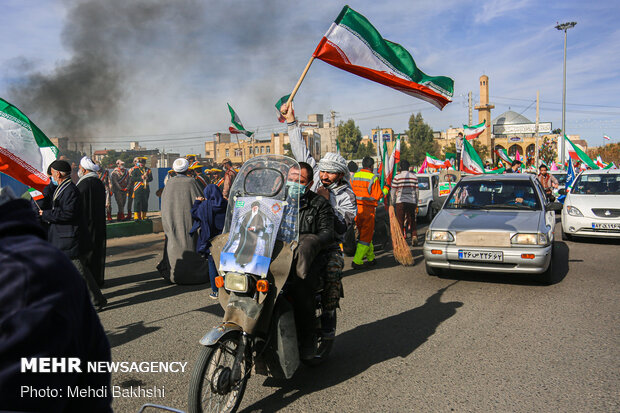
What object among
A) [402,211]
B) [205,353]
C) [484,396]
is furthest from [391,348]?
[402,211]

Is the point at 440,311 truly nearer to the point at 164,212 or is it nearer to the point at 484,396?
the point at 484,396

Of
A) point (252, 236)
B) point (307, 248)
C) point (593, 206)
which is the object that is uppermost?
point (252, 236)

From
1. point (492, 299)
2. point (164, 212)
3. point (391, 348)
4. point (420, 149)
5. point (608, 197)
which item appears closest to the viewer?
point (391, 348)

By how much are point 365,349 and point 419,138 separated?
75157 mm

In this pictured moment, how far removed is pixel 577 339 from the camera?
15.3 feet

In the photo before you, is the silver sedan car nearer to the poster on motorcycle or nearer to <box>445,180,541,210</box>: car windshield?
<box>445,180,541,210</box>: car windshield

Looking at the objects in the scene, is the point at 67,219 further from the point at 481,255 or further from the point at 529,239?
the point at 529,239

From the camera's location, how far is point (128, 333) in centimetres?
512

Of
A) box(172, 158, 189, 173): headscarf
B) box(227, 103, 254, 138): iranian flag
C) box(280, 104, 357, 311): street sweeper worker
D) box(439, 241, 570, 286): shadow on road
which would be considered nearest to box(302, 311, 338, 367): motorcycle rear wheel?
box(280, 104, 357, 311): street sweeper worker

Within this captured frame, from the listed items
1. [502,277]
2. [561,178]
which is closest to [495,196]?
[502,277]

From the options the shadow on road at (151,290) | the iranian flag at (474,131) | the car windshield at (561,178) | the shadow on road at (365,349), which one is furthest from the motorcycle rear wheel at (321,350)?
the car windshield at (561,178)

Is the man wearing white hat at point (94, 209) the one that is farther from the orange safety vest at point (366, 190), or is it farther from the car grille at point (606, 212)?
the car grille at point (606, 212)

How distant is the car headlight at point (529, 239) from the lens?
21.7ft

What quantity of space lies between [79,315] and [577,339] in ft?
16.0
